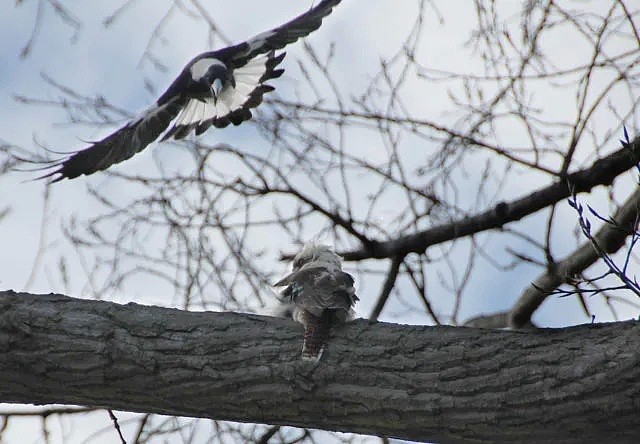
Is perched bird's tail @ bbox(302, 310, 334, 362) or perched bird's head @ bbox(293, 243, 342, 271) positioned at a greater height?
perched bird's head @ bbox(293, 243, 342, 271)

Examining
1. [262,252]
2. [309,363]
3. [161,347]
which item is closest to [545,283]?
[262,252]

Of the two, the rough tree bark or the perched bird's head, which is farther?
the perched bird's head

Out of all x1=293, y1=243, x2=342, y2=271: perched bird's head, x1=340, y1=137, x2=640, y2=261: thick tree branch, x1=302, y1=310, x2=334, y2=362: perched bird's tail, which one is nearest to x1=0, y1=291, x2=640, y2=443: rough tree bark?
x1=302, y1=310, x2=334, y2=362: perched bird's tail

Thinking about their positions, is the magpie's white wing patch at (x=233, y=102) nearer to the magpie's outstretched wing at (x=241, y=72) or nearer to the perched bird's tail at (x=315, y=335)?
the magpie's outstretched wing at (x=241, y=72)

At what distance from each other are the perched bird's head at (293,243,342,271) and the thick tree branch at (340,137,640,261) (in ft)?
3.22

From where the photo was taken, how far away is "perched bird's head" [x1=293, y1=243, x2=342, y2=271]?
4168 mm

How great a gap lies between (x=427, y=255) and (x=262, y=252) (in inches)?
36.8

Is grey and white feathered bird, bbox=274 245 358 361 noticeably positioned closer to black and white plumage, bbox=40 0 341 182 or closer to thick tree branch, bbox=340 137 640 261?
thick tree branch, bbox=340 137 640 261

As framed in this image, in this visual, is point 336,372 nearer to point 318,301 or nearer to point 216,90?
point 318,301

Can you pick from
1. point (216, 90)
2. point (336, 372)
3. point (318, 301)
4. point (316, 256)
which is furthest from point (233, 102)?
point (336, 372)

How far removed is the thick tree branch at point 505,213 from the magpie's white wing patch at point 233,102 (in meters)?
1.05

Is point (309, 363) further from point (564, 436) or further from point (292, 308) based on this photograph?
point (564, 436)

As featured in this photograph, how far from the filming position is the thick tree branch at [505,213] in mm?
4914

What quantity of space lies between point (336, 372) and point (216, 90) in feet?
9.13
